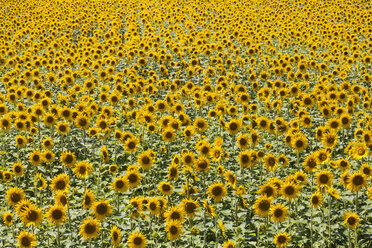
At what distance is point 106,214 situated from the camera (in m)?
6.15

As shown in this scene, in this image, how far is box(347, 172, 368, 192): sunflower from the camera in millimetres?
6479

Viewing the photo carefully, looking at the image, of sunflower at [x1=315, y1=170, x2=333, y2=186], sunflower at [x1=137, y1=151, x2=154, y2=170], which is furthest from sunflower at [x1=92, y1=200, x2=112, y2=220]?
sunflower at [x1=315, y1=170, x2=333, y2=186]

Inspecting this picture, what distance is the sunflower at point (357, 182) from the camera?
648 centimetres

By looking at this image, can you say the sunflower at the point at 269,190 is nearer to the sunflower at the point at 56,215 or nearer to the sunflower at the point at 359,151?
the sunflower at the point at 359,151

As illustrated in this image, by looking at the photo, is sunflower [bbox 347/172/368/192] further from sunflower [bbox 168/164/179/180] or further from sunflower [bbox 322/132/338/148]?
sunflower [bbox 168/164/179/180]

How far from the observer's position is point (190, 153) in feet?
24.5

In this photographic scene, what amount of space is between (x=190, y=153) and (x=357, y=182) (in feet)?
10.3

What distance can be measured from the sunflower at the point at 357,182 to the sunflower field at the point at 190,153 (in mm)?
18

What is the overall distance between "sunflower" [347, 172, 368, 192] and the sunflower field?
0.02 m

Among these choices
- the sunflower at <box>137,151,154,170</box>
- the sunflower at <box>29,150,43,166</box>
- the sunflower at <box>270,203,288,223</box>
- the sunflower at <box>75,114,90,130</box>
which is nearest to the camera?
the sunflower at <box>270,203,288,223</box>

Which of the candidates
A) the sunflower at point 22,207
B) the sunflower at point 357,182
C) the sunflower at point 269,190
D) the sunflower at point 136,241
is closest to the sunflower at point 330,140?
the sunflower at point 357,182

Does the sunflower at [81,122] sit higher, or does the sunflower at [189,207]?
the sunflower at [81,122]

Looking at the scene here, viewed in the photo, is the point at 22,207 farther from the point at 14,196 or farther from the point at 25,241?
the point at 25,241

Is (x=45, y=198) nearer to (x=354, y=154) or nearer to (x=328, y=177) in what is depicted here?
(x=328, y=177)
